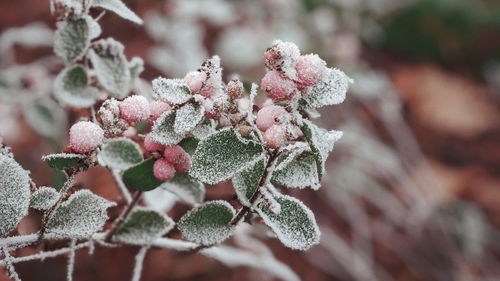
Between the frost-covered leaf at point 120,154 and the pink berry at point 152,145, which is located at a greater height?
the pink berry at point 152,145

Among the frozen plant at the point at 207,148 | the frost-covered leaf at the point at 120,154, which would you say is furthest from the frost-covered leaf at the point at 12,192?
the frost-covered leaf at the point at 120,154

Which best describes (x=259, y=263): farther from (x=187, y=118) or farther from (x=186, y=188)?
(x=187, y=118)

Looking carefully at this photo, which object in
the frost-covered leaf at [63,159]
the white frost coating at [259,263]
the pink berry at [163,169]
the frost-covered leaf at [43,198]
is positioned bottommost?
the white frost coating at [259,263]

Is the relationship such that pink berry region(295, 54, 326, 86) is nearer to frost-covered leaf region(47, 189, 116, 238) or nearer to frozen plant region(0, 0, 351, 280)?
frozen plant region(0, 0, 351, 280)

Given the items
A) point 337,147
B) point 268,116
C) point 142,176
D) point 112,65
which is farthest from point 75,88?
point 337,147

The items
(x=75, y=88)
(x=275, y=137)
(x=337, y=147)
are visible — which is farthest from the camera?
(x=337, y=147)

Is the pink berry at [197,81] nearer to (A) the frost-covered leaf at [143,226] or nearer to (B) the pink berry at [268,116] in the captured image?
(B) the pink berry at [268,116]
